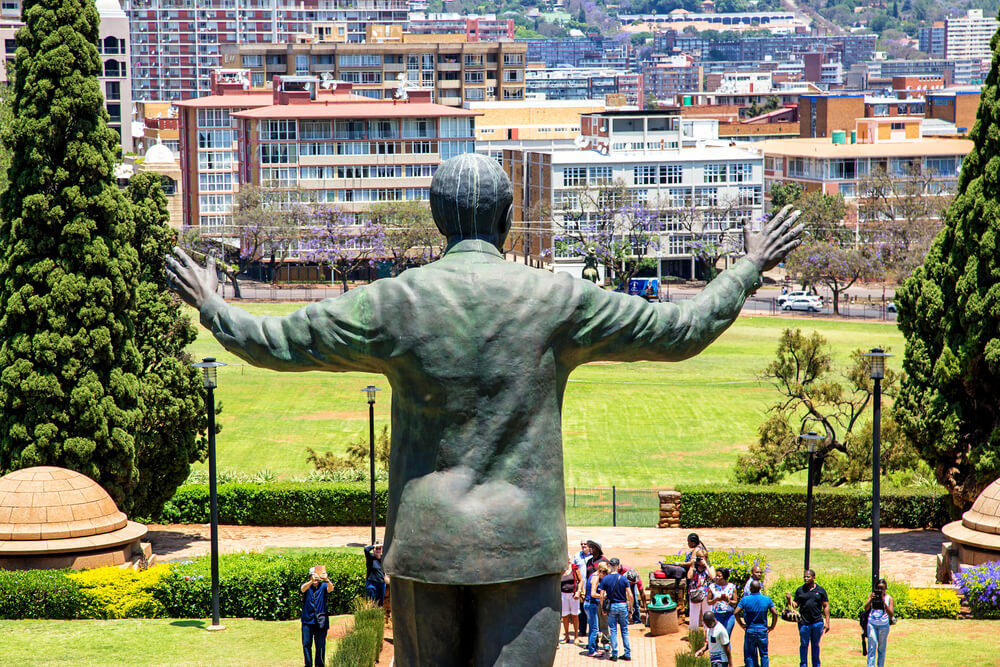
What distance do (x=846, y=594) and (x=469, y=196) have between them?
54.6 ft

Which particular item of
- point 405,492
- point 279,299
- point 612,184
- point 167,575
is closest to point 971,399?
point 167,575

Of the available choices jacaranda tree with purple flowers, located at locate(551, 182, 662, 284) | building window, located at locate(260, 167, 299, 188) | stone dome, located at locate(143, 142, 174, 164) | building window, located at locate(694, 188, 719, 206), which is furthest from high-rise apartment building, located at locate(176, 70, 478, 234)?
building window, located at locate(694, 188, 719, 206)

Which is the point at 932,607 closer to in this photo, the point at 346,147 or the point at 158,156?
the point at 346,147

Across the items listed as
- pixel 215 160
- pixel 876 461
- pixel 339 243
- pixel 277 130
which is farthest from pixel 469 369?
pixel 215 160

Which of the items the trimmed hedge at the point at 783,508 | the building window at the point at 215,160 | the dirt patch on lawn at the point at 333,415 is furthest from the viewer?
the building window at the point at 215,160

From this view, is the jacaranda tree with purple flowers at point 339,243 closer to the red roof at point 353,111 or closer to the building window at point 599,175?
the red roof at point 353,111

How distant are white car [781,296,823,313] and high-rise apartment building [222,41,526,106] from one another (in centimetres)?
7118

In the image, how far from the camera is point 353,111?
100812mm

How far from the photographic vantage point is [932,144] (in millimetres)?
106688

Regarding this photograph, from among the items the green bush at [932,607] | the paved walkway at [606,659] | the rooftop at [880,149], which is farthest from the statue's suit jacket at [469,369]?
the rooftop at [880,149]

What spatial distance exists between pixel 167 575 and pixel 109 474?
4127 millimetres

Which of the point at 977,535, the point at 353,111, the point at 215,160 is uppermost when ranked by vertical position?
the point at 353,111

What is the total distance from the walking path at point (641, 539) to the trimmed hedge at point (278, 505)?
21 cm

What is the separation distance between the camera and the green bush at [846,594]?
2027cm
